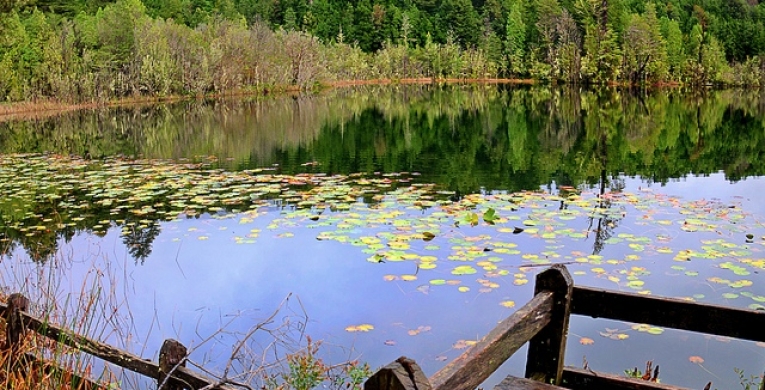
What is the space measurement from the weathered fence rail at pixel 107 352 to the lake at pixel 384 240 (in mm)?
469

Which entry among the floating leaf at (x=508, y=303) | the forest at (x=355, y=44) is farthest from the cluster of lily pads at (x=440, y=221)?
the forest at (x=355, y=44)

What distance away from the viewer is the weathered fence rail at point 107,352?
2.80m

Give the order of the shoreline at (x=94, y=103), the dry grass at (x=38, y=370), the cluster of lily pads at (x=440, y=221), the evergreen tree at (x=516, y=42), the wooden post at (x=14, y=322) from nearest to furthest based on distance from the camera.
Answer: the dry grass at (x=38, y=370) < the wooden post at (x=14, y=322) < the cluster of lily pads at (x=440, y=221) < the shoreline at (x=94, y=103) < the evergreen tree at (x=516, y=42)

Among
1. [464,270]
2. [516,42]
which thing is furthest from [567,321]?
[516,42]

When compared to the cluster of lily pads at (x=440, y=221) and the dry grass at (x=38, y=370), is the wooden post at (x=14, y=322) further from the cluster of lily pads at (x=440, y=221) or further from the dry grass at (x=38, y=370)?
the cluster of lily pads at (x=440, y=221)

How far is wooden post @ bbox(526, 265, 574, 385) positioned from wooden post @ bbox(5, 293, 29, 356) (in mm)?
2756

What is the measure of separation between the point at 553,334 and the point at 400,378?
137 centimetres

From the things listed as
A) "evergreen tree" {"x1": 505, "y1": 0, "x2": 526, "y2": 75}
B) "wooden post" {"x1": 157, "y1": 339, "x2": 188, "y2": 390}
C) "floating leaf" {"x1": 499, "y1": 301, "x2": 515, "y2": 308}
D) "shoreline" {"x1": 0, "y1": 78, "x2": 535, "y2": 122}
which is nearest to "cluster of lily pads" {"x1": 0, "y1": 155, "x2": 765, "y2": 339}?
"floating leaf" {"x1": 499, "y1": 301, "x2": 515, "y2": 308}

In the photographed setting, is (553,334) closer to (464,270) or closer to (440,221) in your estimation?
(464,270)

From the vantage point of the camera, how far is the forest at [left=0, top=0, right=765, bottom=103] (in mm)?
42219

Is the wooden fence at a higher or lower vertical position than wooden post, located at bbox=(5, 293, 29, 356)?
higher

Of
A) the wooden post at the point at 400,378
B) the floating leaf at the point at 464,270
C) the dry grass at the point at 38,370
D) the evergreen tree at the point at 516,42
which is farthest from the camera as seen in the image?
the evergreen tree at the point at 516,42

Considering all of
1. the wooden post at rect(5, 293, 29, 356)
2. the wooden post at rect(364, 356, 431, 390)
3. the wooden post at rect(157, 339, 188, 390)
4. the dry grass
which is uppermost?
the wooden post at rect(364, 356, 431, 390)

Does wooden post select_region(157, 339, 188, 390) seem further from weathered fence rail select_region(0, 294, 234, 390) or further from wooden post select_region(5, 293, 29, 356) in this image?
wooden post select_region(5, 293, 29, 356)
